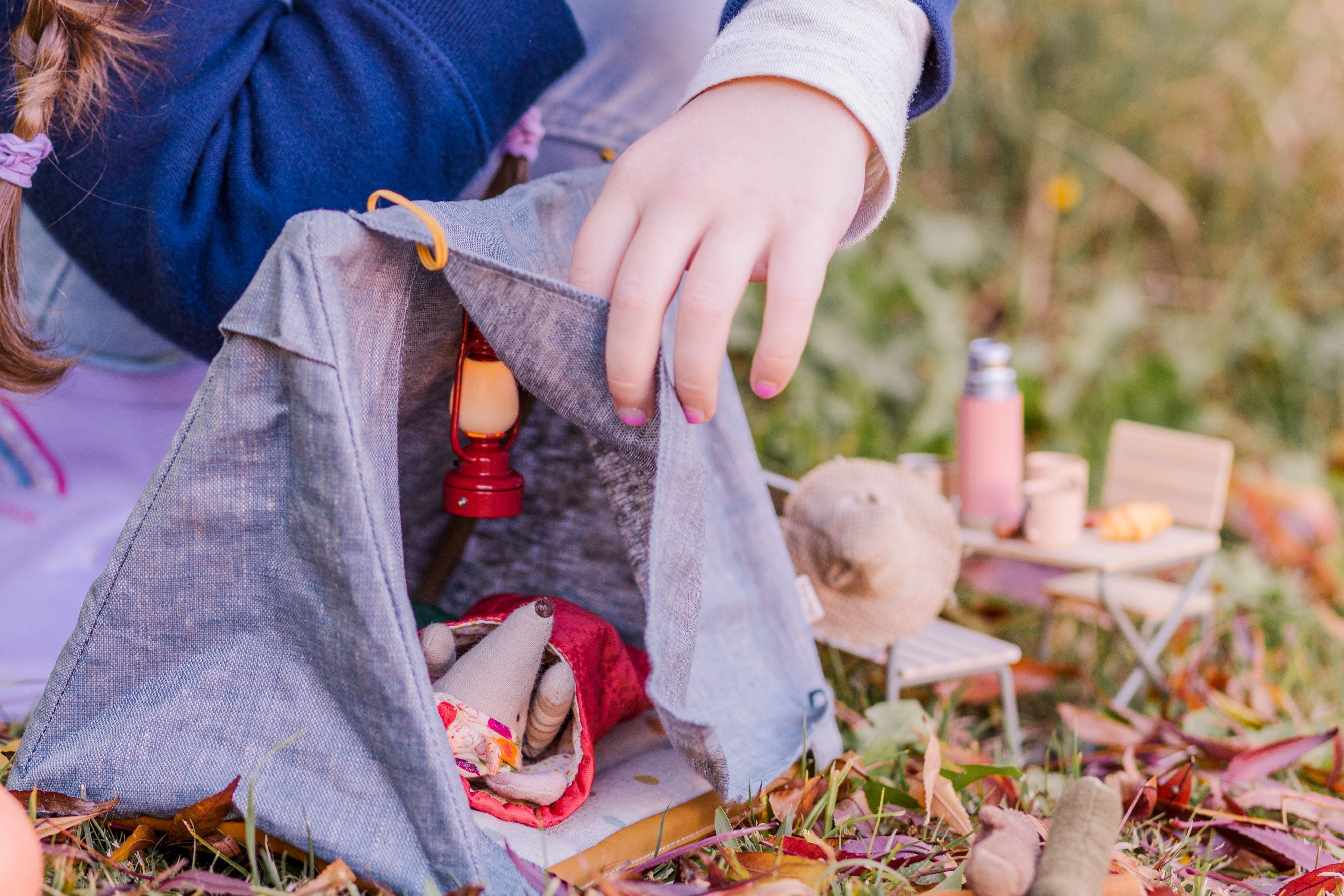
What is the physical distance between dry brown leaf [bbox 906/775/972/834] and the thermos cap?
61 centimetres

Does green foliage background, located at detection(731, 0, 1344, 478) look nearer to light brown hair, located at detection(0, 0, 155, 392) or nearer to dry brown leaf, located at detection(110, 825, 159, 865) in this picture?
light brown hair, located at detection(0, 0, 155, 392)

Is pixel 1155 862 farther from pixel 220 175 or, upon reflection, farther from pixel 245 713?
pixel 220 175

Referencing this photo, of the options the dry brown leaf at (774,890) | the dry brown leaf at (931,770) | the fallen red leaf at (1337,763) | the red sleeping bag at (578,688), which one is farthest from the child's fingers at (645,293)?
the fallen red leaf at (1337,763)

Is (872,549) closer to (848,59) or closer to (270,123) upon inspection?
(848,59)

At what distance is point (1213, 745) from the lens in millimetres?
1142

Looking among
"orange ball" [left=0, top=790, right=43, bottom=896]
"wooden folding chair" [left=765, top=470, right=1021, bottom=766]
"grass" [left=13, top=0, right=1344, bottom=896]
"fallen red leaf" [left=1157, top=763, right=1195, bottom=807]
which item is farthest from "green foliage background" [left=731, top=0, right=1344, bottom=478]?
"orange ball" [left=0, top=790, right=43, bottom=896]

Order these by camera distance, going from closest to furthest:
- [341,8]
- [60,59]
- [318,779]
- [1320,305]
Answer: [318,779] → [60,59] → [341,8] → [1320,305]

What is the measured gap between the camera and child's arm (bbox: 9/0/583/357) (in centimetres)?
92

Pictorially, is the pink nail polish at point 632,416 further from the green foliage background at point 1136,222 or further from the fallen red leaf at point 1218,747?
the green foliage background at point 1136,222

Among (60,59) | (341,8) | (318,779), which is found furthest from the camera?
(341,8)

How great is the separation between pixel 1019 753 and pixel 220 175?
1033 millimetres

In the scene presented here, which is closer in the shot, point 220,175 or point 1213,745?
point 220,175

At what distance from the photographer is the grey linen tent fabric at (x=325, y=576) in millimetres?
703

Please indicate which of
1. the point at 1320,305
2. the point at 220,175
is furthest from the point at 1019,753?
the point at 1320,305
